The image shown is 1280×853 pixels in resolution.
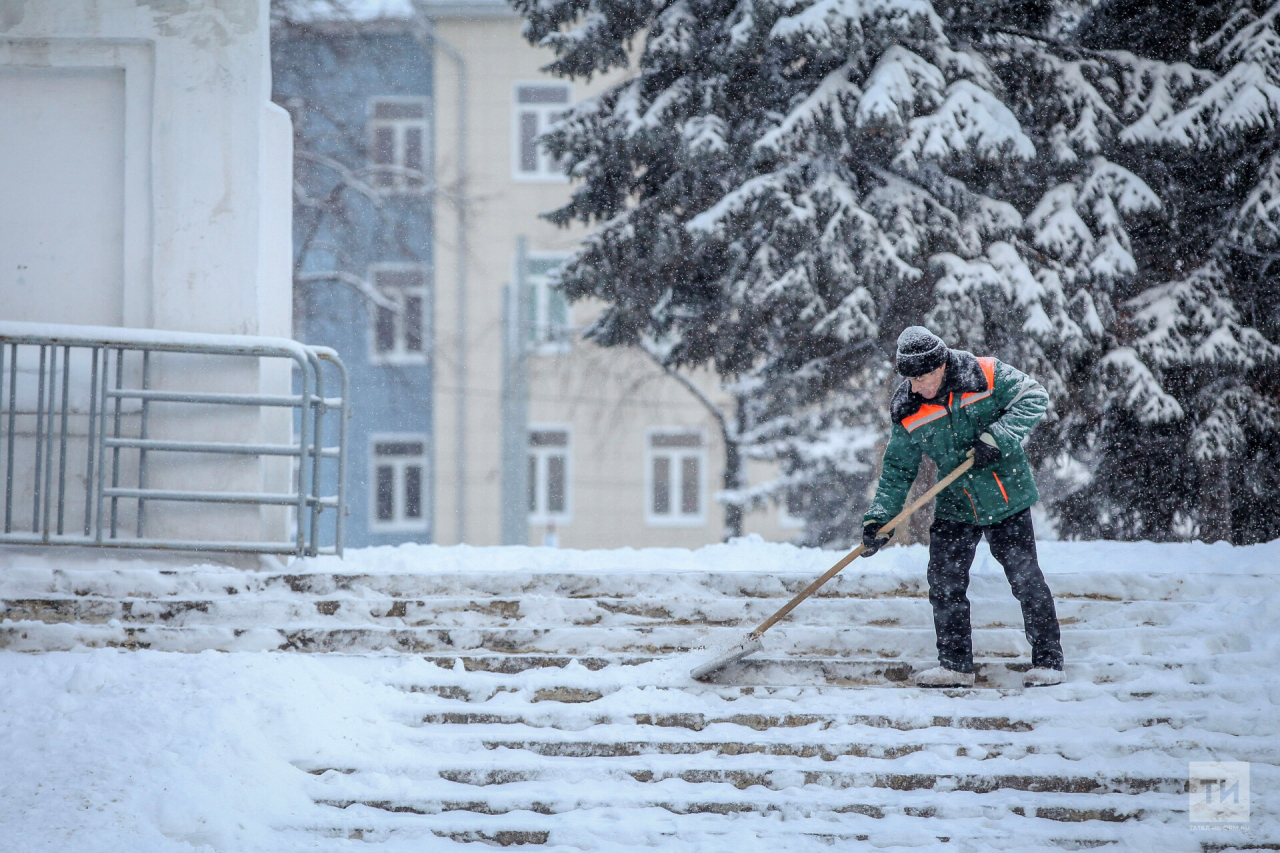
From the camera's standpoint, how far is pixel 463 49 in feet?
65.4

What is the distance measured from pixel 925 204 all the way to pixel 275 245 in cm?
478

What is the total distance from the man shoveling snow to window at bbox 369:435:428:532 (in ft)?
52.8

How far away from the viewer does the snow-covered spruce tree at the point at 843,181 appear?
24.6 ft

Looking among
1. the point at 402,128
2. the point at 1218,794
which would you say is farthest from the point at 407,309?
the point at 1218,794

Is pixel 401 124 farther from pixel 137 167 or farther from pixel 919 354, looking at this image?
pixel 919 354

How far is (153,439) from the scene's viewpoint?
20.0 feet

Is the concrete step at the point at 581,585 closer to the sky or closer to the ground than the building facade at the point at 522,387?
closer to the ground

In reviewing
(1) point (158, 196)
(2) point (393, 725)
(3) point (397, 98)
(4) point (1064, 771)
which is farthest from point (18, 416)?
(3) point (397, 98)

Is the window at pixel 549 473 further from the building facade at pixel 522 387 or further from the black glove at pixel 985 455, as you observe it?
the black glove at pixel 985 455

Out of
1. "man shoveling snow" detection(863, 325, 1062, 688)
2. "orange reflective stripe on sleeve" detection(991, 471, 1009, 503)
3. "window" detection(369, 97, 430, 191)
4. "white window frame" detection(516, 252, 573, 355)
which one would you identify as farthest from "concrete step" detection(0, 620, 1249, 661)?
"window" detection(369, 97, 430, 191)

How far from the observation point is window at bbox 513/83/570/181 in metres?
20.1

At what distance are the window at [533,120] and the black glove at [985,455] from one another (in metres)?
16.6

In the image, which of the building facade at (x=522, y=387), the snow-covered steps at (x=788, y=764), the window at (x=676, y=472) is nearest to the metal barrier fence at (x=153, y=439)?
the snow-covered steps at (x=788, y=764)

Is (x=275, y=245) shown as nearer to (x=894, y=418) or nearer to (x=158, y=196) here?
(x=158, y=196)
